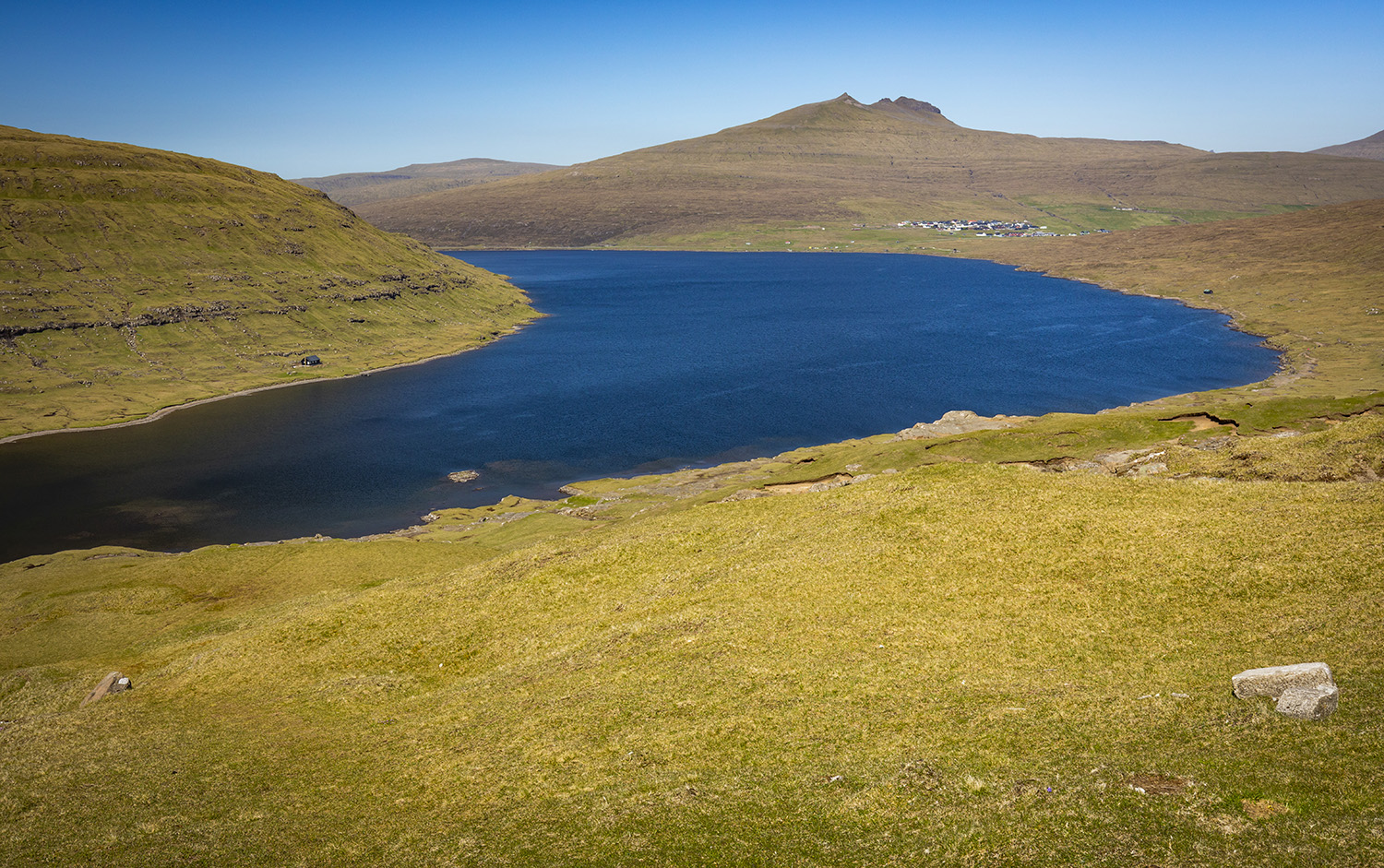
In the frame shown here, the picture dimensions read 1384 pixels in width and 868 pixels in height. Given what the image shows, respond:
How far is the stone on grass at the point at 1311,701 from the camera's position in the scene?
23.8 meters

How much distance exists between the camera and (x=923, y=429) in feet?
368

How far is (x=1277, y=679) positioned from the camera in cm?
2541

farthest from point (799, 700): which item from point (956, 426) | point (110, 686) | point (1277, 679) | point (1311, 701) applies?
point (956, 426)

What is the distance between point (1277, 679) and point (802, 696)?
16659 millimetres

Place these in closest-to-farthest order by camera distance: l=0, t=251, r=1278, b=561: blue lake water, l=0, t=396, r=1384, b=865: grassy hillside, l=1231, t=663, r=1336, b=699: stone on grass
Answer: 1. l=0, t=396, r=1384, b=865: grassy hillside
2. l=1231, t=663, r=1336, b=699: stone on grass
3. l=0, t=251, r=1278, b=561: blue lake water

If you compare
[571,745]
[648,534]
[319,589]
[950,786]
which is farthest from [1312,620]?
[319,589]

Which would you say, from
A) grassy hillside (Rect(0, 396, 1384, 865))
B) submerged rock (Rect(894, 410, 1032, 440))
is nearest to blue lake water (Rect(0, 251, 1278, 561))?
submerged rock (Rect(894, 410, 1032, 440))

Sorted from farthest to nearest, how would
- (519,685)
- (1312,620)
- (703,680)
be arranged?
(519,685) < (703,680) < (1312,620)

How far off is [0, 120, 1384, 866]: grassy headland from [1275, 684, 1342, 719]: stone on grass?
0.31 meters

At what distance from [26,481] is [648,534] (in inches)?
4926

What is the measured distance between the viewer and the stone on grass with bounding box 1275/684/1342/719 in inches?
937

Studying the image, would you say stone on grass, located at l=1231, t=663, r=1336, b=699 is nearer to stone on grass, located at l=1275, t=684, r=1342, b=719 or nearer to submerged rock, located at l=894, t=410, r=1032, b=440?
stone on grass, located at l=1275, t=684, r=1342, b=719

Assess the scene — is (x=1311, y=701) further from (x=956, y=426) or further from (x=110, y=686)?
(x=956, y=426)

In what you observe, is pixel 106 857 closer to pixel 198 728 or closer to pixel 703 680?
pixel 198 728
